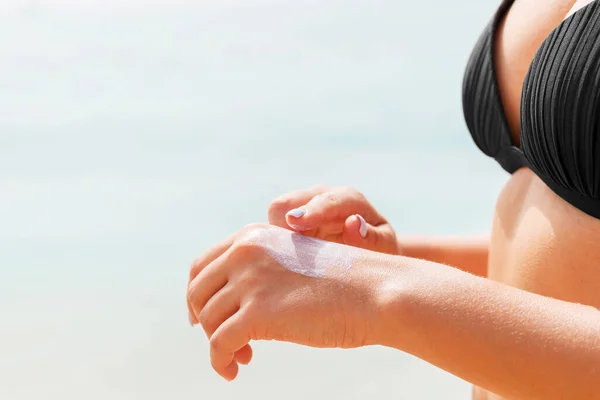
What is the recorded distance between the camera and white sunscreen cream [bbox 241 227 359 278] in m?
0.75

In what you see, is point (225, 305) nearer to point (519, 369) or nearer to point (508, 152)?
point (519, 369)

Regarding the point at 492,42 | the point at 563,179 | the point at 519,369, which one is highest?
the point at 492,42

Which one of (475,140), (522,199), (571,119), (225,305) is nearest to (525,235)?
(522,199)

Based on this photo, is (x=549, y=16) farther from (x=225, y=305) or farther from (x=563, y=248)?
(x=225, y=305)

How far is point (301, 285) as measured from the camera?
741mm

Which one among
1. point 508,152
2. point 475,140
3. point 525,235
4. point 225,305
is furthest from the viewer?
point 475,140

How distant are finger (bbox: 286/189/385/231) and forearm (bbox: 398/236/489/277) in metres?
0.15

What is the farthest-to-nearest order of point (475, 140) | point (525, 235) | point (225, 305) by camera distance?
point (475, 140) → point (525, 235) → point (225, 305)

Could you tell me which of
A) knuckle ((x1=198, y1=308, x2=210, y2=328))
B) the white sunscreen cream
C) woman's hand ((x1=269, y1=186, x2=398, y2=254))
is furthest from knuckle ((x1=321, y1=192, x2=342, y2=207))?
knuckle ((x1=198, y1=308, x2=210, y2=328))

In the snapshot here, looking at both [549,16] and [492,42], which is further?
[492,42]

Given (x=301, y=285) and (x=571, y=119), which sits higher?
(x=571, y=119)

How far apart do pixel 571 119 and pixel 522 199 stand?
7.1 inches

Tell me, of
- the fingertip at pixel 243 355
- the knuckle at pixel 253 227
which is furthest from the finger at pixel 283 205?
the fingertip at pixel 243 355

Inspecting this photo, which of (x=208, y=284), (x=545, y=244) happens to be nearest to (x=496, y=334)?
(x=545, y=244)
